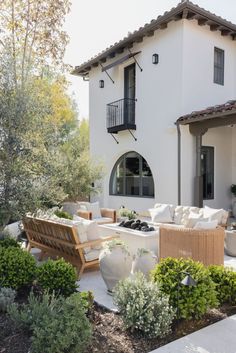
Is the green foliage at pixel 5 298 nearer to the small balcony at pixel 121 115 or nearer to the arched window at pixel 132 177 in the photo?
the arched window at pixel 132 177

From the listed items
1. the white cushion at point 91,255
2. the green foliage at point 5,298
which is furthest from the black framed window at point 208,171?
the green foliage at point 5,298

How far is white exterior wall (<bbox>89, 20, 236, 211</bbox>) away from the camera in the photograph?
33.6ft

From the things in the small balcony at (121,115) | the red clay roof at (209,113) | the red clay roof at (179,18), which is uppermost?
the red clay roof at (179,18)

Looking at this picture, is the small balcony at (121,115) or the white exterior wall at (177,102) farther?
the small balcony at (121,115)

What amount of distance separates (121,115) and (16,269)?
30.9ft

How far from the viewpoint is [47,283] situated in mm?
4074

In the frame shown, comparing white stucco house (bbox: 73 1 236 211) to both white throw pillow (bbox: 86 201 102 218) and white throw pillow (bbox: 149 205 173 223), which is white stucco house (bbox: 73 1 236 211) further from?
white throw pillow (bbox: 86 201 102 218)

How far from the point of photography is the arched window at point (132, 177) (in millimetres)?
11883

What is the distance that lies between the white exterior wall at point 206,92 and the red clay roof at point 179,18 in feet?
0.93

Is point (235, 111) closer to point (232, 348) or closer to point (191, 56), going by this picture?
point (191, 56)

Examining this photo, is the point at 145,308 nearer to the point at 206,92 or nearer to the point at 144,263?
the point at 144,263

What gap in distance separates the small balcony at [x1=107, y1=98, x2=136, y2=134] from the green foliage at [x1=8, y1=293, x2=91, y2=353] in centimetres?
950

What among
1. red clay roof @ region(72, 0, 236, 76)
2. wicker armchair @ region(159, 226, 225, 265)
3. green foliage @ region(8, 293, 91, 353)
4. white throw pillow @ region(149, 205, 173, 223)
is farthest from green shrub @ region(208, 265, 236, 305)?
red clay roof @ region(72, 0, 236, 76)

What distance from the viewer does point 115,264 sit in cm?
436
